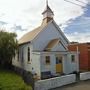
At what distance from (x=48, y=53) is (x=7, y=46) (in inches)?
236

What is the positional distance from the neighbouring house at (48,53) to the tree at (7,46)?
67.8 inches

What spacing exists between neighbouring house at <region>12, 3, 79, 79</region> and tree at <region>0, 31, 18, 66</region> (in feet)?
5.65

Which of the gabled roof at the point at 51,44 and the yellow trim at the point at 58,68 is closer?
the gabled roof at the point at 51,44

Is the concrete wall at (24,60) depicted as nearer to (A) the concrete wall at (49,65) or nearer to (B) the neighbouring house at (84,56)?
(A) the concrete wall at (49,65)

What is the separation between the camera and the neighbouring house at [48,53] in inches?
845

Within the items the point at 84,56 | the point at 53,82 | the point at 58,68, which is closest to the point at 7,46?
the point at 58,68

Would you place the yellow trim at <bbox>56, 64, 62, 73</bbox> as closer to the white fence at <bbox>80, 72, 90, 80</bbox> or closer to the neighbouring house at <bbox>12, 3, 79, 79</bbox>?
the neighbouring house at <bbox>12, 3, 79, 79</bbox>

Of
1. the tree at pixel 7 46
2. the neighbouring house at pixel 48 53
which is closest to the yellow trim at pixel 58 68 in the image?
the neighbouring house at pixel 48 53

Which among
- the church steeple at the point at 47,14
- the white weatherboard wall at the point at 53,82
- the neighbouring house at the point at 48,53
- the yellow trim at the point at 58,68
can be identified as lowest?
the white weatherboard wall at the point at 53,82

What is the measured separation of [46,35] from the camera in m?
24.4

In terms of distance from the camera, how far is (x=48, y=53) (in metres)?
21.8

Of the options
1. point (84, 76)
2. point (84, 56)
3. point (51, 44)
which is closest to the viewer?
point (84, 76)

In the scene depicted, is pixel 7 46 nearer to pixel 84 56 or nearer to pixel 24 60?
pixel 24 60

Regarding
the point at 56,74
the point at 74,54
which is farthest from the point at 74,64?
the point at 56,74
